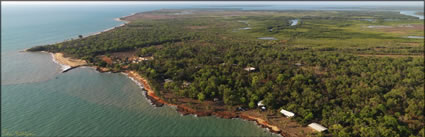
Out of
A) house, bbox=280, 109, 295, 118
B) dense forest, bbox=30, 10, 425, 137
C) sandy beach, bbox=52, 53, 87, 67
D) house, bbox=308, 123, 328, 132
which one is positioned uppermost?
sandy beach, bbox=52, 53, 87, 67

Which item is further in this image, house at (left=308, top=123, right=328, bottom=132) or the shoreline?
the shoreline

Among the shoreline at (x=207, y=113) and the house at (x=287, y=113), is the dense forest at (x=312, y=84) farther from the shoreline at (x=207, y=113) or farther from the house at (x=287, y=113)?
the shoreline at (x=207, y=113)

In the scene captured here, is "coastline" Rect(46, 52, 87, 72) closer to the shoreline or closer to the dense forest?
the dense forest

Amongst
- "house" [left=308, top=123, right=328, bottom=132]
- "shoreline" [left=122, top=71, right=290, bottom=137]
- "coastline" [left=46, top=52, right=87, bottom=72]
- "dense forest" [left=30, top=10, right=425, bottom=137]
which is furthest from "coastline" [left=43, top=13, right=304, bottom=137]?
"house" [left=308, top=123, right=328, bottom=132]

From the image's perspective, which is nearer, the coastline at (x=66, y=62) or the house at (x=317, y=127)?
the house at (x=317, y=127)

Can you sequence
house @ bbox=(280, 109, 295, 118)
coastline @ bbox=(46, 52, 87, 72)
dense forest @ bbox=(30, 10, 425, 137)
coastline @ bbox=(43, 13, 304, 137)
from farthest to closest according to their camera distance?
coastline @ bbox=(46, 52, 87, 72) → house @ bbox=(280, 109, 295, 118) → coastline @ bbox=(43, 13, 304, 137) → dense forest @ bbox=(30, 10, 425, 137)

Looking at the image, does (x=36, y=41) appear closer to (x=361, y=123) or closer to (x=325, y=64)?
(x=325, y=64)

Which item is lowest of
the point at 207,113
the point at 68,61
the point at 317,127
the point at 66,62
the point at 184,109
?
the point at 317,127

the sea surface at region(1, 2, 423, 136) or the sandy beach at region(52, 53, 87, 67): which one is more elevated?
the sandy beach at region(52, 53, 87, 67)

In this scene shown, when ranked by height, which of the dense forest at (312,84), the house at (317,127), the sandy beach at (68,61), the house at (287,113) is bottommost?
the house at (317,127)

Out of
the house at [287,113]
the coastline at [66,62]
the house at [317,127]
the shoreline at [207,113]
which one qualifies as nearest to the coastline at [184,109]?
the shoreline at [207,113]

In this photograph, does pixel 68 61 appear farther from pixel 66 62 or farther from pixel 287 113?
pixel 287 113

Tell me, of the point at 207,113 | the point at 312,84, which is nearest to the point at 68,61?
the point at 207,113
